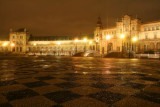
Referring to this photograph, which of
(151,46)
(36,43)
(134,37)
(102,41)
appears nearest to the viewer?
(151,46)

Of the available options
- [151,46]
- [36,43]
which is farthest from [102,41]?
[36,43]

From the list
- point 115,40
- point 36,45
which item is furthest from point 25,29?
point 115,40

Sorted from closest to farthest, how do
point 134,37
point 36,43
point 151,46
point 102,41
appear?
point 151,46 < point 134,37 < point 102,41 < point 36,43

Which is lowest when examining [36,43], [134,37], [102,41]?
[102,41]

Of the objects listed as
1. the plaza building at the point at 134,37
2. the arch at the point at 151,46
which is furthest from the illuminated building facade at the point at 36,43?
the arch at the point at 151,46

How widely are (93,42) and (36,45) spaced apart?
130ft

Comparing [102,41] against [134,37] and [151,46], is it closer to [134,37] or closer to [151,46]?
[134,37]

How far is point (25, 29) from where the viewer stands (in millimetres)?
96938

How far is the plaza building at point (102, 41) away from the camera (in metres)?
54.2

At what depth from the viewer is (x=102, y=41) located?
65.5m

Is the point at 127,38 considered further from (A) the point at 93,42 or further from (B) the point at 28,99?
(B) the point at 28,99

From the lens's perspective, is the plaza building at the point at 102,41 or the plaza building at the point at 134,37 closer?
the plaza building at the point at 134,37

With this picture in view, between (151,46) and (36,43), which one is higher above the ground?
(36,43)

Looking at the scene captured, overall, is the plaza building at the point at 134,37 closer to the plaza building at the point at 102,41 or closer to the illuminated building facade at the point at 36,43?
the plaza building at the point at 102,41
